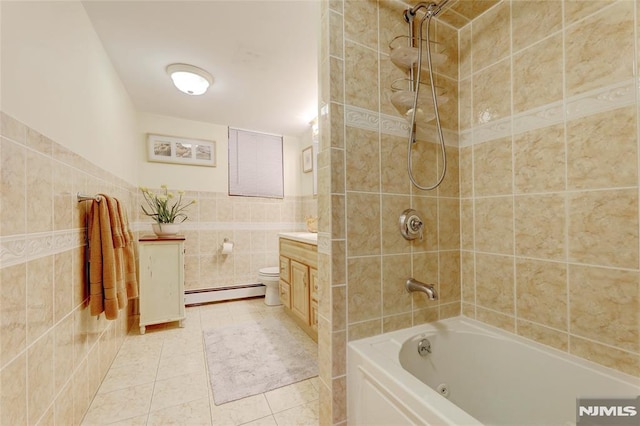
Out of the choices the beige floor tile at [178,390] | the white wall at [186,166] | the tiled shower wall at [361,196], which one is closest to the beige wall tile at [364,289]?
the tiled shower wall at [361,196]

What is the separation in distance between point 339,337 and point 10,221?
1275 mm

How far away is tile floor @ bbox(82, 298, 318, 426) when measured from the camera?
1.33 meters

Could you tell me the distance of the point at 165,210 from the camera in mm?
2615

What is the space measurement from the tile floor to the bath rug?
56 millimetres

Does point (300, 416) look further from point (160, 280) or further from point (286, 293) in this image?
point (160, 280)

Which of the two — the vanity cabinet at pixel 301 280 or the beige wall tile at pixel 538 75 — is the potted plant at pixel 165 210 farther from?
the beige wall tile at pixel 538 75

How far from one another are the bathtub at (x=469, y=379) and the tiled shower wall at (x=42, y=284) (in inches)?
47.1

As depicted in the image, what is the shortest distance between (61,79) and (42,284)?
0.96m

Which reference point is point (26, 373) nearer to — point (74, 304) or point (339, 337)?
point (74, 304)

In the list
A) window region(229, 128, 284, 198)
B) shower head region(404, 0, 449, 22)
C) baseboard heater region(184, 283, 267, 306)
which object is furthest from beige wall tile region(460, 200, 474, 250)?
baseboard heater region(184, 283, 267, 306)

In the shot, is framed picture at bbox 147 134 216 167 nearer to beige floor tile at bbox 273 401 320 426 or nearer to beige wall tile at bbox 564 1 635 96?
beige floor tile at bbox 273 401 320 426

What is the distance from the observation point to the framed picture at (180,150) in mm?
2910

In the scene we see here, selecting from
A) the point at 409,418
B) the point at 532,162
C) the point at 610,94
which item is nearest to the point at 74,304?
the point at 409,418

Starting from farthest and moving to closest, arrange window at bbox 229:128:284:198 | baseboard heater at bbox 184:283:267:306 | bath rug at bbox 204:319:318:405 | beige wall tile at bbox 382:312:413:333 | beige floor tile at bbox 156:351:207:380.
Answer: window at bbox 229:128:284:198 → baseboard heater at bbox 184:283:267:306 → beige floor tile at bbox 156:351:207:380 → bath rug at bbox 204:319:318:405 → beige wall tile at bbox 382:312:413:333
